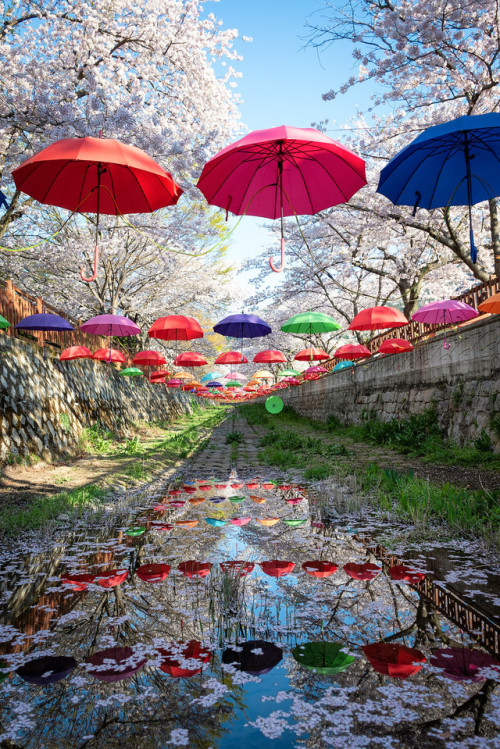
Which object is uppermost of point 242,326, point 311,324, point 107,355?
point 311,324

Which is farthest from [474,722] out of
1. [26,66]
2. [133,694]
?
[26,66]

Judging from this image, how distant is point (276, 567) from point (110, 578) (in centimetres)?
123

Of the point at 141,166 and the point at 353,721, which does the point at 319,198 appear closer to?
the point at 141,166

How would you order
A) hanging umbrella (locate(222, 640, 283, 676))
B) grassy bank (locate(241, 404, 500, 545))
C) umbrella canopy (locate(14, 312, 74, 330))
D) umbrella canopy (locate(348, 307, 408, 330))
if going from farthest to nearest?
umbrella canopy (locate(348, 307, 408, 330)), umbrella canopy (locate(14, 312, 74, 330)), grassy bank (locate(241, 404, 500, 545)), hanging umbrella (locate(222, 640, 283, 676))

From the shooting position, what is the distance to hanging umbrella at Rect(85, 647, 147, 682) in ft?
6.56

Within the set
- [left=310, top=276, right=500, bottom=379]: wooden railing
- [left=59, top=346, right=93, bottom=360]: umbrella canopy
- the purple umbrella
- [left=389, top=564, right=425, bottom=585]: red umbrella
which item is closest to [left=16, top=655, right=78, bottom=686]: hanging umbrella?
[left=389, top=564, right=425, bottom=585]: red umbrella

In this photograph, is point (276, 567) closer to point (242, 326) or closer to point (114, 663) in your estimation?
point (114, 663)

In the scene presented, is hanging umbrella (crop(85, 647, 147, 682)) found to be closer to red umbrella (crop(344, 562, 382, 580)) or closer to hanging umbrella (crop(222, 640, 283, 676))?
hanging umbrella (crop(222, 640, 283, 676))

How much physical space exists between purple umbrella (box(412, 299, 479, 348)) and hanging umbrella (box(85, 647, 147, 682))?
9122 mm

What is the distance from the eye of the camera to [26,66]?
8023 millimetres

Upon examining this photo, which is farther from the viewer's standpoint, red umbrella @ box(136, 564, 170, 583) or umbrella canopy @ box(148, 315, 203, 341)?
umbrella canopy @ box(148, 315, 203, 341)

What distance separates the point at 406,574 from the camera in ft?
10.7

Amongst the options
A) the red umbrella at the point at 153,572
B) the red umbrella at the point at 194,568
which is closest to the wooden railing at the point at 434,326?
the red umbrella at the point at 194,568

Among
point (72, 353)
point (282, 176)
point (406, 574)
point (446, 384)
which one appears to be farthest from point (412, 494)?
point (72, 353)
